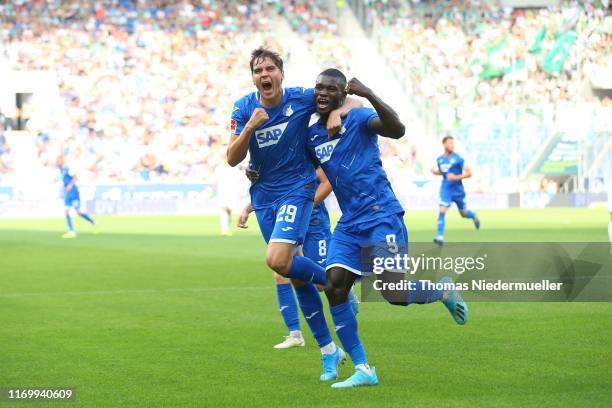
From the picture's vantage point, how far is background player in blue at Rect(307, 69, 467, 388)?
769cm

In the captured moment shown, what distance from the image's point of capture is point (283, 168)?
8.57 metres

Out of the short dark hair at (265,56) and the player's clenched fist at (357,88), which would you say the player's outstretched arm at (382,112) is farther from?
the short dark hair at (265,56)

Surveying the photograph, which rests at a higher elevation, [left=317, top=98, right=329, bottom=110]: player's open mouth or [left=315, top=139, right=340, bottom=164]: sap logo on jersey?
[left=317, top=98, right=329, bottom=110]: player's open mouth

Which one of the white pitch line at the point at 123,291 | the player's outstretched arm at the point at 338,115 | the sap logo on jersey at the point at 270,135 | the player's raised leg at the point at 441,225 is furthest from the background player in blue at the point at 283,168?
the player's raised leg at the point at 441,225

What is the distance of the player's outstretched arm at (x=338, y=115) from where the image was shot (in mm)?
7691

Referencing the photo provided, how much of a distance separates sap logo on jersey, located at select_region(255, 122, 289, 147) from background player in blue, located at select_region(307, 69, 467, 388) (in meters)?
0.36

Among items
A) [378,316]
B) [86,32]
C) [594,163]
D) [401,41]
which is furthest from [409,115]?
[378,316]

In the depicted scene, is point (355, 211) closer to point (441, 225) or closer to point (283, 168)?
point (283, 168)

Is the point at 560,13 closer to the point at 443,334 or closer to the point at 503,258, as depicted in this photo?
the point at 503,258

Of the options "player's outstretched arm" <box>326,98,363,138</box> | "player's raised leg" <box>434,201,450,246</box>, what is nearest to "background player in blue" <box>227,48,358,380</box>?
"player's outstretched arm" <box>326,98,363,138</box>

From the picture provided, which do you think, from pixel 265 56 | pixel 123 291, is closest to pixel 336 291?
pixel 265 56

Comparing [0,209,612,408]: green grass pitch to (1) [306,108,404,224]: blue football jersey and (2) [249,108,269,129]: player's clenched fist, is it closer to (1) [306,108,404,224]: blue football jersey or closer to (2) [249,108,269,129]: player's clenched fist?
(1) [306,108,404,224]: blue football jersey

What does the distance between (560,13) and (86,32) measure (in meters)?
22.5

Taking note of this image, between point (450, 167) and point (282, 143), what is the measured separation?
17087mm
